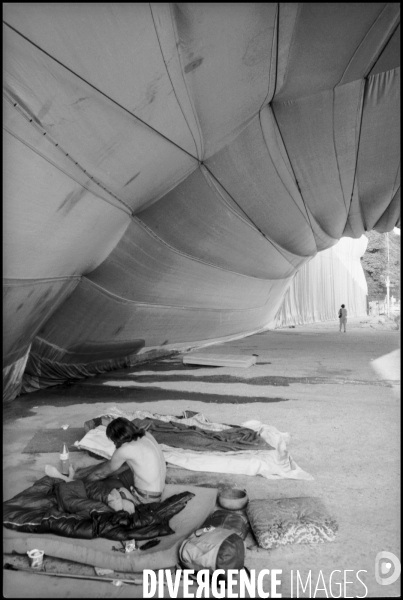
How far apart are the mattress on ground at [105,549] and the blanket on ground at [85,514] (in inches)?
2.1

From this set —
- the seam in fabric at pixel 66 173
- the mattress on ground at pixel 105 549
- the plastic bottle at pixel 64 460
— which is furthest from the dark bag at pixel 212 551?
the seam in fabric at pixel 66 173

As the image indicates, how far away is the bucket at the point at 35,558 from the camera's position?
2.79 metres

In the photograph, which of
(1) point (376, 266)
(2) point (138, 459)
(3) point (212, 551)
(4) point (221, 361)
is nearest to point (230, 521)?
(3) point (212, 551)

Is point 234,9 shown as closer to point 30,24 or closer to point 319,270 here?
point 30,24

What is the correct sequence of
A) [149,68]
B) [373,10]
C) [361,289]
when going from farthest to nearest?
[361,289] → [373,10] → [149,68]

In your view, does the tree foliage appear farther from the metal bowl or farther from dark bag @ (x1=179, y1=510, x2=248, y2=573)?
dark bag @ (x1=179, y1=510, x2=248, y2=573)

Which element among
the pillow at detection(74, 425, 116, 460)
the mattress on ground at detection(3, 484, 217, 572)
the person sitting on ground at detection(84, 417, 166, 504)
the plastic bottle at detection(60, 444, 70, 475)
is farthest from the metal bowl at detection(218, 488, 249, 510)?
the pillow at detection(74, 425, 116, 460)

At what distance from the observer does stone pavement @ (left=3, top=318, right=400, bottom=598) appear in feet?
9.18

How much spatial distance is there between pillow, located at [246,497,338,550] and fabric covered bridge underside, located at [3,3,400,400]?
11.2 feet

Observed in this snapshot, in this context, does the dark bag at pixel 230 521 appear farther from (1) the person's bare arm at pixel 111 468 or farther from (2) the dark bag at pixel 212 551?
(1) the person's bare arm at pixel 111 468

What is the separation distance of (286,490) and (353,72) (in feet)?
19.2

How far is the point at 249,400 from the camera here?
759cm

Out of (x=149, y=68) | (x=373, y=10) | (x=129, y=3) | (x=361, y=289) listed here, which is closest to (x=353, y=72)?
(x=373, y=10)

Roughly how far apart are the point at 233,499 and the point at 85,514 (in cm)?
103
